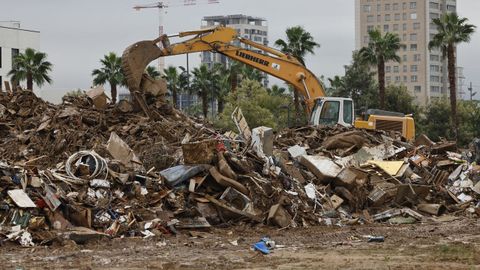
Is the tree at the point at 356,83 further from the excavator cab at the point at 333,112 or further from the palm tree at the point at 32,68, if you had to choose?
the excavator cab at the point at 333,112

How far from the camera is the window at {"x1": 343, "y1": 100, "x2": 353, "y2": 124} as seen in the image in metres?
23.7

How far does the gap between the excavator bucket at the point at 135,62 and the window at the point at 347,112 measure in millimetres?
6310

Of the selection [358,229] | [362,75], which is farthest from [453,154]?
[362,75]

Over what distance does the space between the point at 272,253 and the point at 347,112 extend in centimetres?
1218

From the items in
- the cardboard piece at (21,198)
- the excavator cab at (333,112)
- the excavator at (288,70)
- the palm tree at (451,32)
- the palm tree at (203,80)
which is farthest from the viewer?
the palm tree at (203,80)

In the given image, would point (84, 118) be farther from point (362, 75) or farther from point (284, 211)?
point (362, 75)

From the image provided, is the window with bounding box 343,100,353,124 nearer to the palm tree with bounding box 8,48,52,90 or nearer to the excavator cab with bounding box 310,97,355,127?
the excavator cab with bounding box 310,97,355,127

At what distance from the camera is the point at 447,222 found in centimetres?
1648

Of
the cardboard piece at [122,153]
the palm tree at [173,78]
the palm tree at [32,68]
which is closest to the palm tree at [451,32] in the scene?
the palm tree at [173,78]

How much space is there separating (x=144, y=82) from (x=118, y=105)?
2.87ft

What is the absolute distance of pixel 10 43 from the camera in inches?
2379

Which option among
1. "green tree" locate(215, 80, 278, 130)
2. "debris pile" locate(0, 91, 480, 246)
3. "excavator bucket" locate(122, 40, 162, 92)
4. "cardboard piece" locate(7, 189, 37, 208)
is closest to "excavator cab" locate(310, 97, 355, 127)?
"debris pile" locate(0, 91, 480, 246)

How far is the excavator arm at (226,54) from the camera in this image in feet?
65.2

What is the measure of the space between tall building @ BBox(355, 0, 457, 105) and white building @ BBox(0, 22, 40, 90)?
213 feet
